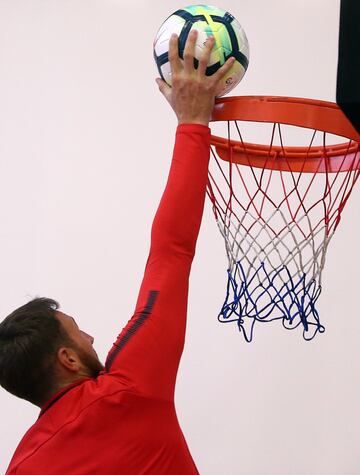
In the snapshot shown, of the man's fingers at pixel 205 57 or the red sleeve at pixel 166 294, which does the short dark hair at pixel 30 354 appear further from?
the man's fingers at pixel 205 57

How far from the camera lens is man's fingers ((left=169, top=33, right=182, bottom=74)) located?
5.66 ft

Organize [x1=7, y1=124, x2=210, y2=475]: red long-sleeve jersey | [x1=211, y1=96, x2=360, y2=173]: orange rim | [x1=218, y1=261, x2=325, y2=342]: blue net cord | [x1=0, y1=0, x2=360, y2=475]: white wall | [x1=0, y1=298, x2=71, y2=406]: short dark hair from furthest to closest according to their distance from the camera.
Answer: [x1=0, y1=0, x2=360, y2=475]: white wall < [x1=218, y1=261, x2=325, y2=342]: blue net cord < [x1=211, y1=96, x2=360, y2=173]: orange rim < [x1=0, y1=298, x2=71, y2=406]: short dark hair < [x1=7, y1=124, x2=210, y2=475]: red long-sleeve jersey

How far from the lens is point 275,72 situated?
312 centimetres

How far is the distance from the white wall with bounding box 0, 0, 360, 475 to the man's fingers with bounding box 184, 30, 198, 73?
1.37 m

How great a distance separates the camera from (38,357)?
168 cm

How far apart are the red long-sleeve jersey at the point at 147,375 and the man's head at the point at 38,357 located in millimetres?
125

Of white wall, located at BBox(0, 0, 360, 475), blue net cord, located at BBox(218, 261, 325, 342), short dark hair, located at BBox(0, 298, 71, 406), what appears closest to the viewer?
short dark hair, located at BBox(0, 298, 71, 406)

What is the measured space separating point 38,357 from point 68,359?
64 millimetres

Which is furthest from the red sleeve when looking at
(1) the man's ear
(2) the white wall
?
(2) the white wall

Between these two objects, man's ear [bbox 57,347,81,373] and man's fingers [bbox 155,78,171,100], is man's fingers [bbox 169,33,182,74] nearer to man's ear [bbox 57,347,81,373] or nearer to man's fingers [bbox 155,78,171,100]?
man's fingers [bbox 155,78,171,100]

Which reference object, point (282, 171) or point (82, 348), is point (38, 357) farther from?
point (282, 171)

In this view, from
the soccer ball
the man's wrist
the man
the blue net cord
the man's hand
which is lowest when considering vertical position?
the man

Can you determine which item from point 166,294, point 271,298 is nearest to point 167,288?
point 166,294

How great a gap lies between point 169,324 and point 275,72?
5.88 feet
